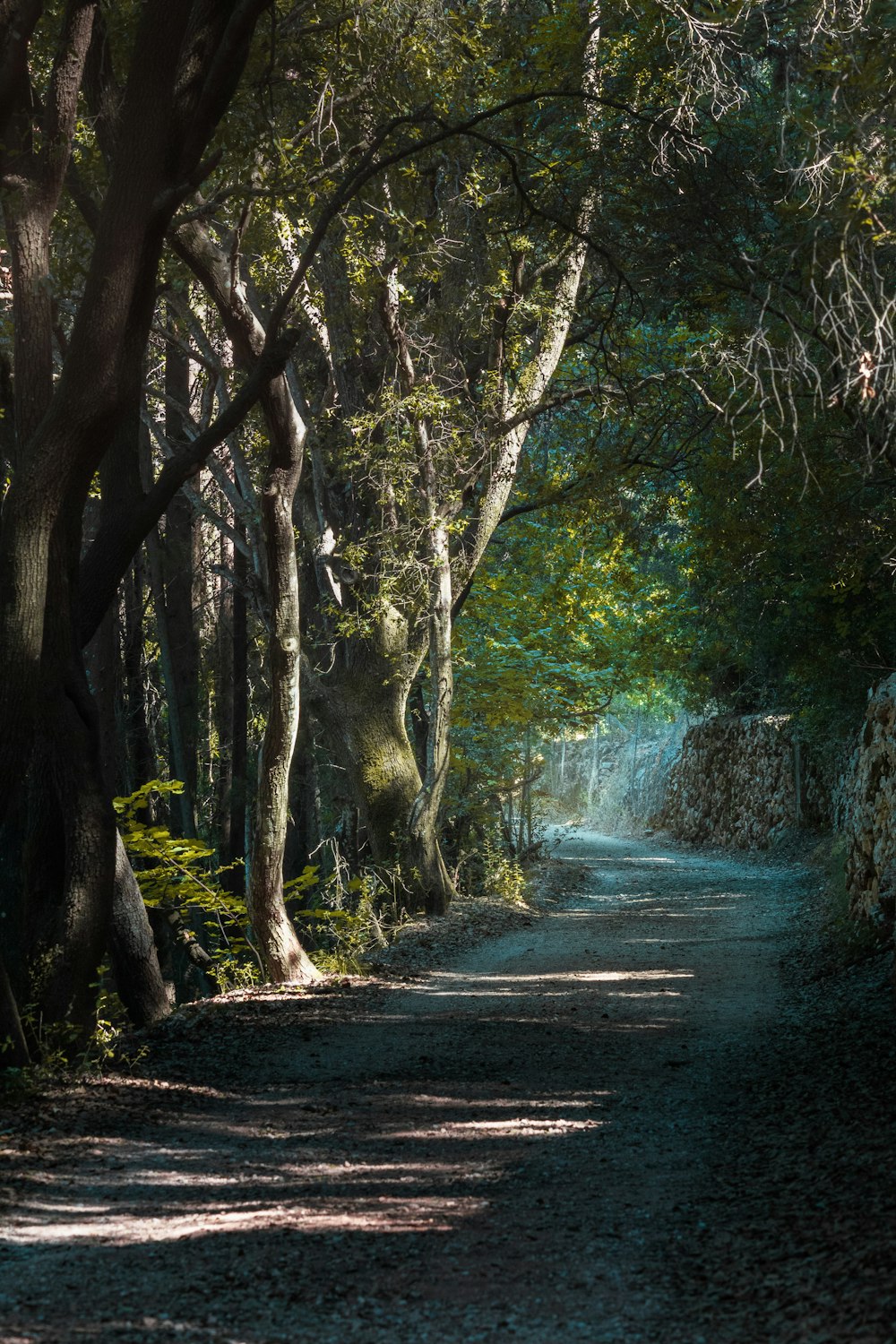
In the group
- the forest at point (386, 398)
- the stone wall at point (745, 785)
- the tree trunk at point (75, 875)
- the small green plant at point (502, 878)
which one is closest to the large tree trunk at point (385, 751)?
the forest at point (386, 398)

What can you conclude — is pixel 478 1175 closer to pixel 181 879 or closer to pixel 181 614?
pixel 181 879

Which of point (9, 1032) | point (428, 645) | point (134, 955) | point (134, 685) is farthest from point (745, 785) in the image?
point (9, 1032)

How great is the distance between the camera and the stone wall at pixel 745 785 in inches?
907

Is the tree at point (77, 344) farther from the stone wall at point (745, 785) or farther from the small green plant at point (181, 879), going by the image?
the stone wall at point (745, 785)

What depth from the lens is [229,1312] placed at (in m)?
3.38

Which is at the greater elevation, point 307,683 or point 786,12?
point 786,12

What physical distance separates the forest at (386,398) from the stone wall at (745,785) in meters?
4.07

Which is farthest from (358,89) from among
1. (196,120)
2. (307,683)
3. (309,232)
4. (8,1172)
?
(8,1172)

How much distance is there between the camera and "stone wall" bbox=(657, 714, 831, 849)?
907 inches

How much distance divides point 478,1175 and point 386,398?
388 inches

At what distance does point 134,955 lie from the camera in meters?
8.06

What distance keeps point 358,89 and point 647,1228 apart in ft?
28.6

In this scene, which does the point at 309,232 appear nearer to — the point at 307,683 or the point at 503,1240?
the point at 307,683

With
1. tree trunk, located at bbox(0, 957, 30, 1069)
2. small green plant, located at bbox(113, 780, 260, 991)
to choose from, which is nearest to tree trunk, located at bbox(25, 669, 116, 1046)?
tree trunk, located at bbox(0, 957, 30, 1069)
